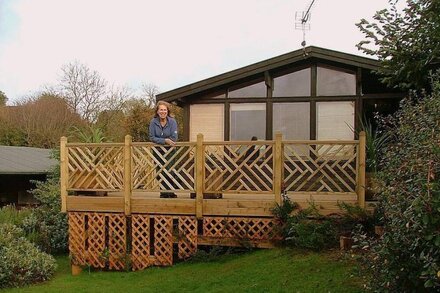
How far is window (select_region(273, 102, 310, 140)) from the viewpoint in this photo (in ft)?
33.5

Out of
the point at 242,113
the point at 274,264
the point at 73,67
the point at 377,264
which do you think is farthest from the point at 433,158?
the point at 73,67

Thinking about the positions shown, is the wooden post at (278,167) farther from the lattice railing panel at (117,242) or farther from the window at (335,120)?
the window at (335,120)

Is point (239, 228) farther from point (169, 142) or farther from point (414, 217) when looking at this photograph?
point (414, 217)

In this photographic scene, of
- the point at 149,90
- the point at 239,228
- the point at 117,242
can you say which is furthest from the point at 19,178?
the point at 149,90

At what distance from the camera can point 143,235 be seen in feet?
25.9

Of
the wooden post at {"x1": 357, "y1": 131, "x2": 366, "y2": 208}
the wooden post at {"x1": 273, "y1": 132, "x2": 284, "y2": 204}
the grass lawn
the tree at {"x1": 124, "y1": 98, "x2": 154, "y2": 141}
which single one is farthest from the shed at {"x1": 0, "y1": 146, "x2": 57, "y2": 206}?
the wooden post at {"x1": 357, "y1": 131, "x2": 366, "y2": 208}

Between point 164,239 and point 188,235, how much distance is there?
46 cm

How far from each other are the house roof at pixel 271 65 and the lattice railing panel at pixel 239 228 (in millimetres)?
3749

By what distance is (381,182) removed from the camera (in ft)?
13.1

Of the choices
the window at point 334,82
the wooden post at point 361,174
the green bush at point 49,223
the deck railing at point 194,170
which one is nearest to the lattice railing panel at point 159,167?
the deck railing at point 194,170

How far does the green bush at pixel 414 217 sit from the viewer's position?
8.75 feet

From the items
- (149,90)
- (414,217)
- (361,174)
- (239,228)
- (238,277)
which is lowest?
(238,277)

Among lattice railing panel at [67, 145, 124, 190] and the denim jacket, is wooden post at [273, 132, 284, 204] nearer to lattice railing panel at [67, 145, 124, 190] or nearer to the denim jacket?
the denim jacket

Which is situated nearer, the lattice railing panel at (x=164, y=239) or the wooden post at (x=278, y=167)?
the wooden post at (x=278, y=167)
